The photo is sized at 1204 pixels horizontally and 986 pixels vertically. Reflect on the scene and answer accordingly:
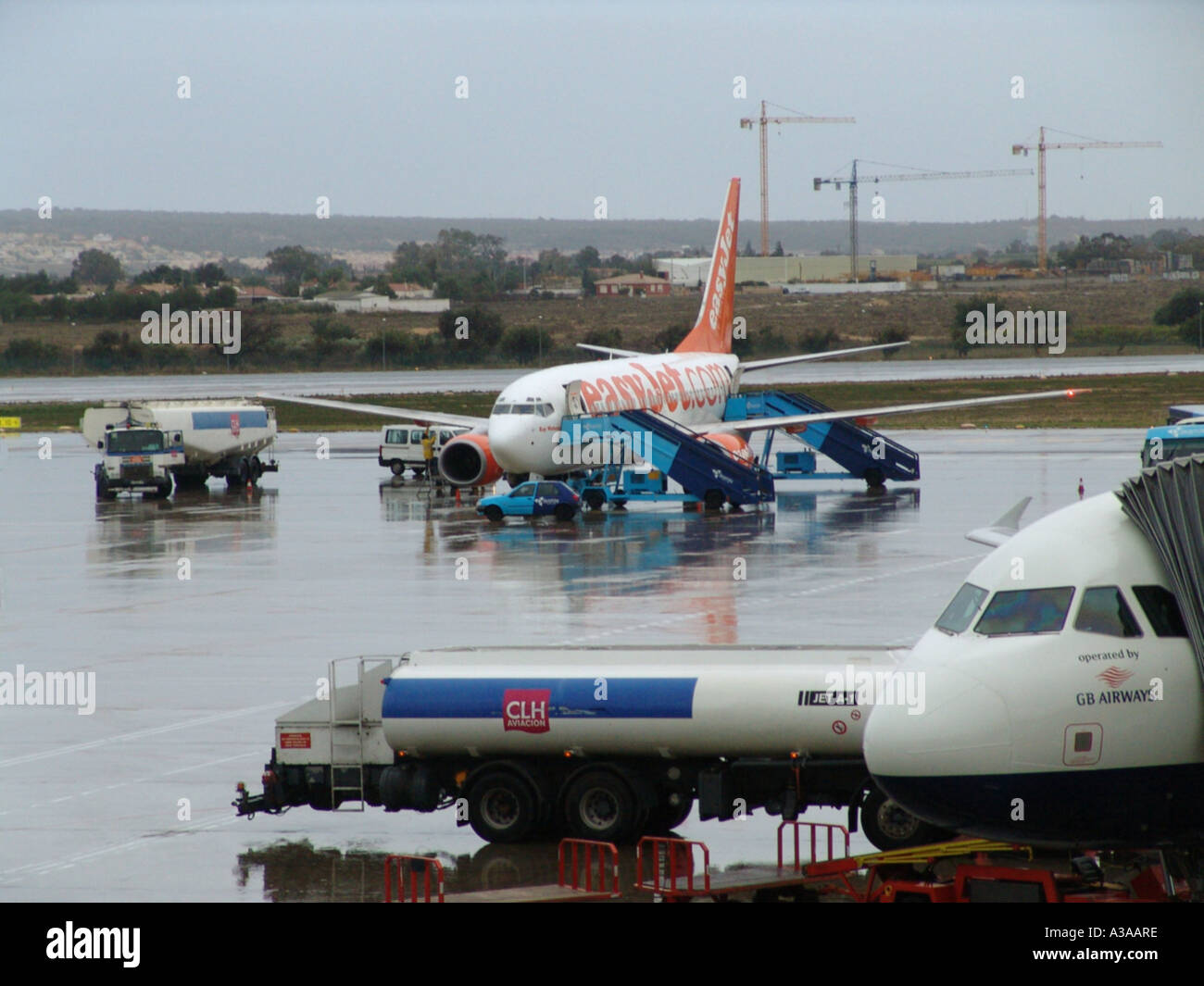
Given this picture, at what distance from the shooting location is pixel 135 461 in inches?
2630

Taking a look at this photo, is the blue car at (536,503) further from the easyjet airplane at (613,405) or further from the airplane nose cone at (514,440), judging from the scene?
the easyjet airplane at (613,405)

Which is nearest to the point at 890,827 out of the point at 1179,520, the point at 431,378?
the point at 1179,520

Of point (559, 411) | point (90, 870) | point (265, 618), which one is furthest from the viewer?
point (559, 411)

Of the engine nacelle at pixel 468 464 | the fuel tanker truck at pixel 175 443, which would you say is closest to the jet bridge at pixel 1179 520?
the engine nacelle at pixel 468 464

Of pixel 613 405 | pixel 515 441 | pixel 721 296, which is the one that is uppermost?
pixel 721 296

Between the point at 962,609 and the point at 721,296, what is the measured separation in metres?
63.2

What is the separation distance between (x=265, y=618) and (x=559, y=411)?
77.0 feet

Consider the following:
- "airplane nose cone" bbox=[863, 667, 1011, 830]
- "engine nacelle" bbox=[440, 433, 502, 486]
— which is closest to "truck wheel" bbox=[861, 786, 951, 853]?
"airplane nose cone" bbox=[863, 667, 1011, 830]

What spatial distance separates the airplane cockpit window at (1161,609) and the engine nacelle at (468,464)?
47548 mm

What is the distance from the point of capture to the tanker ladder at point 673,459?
193 feet

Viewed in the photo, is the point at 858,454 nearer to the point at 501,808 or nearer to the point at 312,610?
the point at 312,610
